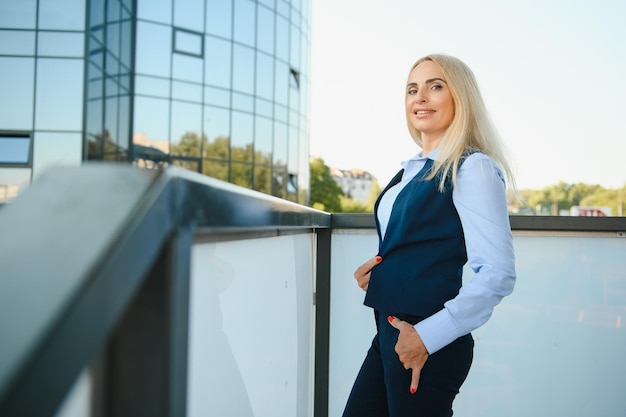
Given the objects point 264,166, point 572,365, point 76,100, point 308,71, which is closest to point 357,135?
point 308,71

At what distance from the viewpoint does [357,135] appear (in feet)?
217

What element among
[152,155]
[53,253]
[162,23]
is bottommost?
[53,253]

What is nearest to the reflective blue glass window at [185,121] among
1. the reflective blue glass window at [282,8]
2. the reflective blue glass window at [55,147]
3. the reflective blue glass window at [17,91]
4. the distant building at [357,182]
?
the reflective blue glass window at [55,147]

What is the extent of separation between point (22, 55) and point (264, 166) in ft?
36.5

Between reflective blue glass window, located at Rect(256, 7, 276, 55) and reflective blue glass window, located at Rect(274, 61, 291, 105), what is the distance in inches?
33.7

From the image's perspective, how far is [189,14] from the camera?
20.8 meters

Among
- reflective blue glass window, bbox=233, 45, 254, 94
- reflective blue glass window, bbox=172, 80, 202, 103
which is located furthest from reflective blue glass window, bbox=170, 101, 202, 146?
reflective blue glass window, bbox=233, 45, 254, 94

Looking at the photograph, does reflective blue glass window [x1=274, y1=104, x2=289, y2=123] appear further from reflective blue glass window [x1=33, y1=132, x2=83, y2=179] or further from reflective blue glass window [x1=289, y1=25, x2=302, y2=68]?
reflective blue glass window [x1=33, y1=132, x2=83, y2=179]

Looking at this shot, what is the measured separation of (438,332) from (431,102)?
0.88m

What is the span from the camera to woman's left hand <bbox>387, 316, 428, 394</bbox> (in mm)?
1724

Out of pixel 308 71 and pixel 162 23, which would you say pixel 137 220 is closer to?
pixel 162 23

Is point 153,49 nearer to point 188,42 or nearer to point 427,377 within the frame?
point 188,42

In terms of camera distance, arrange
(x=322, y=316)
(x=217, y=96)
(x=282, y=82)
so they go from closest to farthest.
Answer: (x=322, y=316)
(x=217, y=96)
(x=282, y=82)

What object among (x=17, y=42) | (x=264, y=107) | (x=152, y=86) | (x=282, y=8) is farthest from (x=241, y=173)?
(x=17, y=42)
